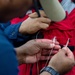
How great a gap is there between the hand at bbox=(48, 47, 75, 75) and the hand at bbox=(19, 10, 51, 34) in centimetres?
15

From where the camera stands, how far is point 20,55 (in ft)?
5.46

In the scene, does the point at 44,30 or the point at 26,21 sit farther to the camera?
the point at 26,21

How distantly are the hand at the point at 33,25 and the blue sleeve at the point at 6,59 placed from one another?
13.9 inches

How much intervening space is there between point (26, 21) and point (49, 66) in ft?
1.00

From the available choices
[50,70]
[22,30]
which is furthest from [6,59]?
[22,30]

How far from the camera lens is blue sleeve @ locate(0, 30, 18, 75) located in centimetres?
116

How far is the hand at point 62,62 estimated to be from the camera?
1.48 metres

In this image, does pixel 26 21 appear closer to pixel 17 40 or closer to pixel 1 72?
pixel 17 40

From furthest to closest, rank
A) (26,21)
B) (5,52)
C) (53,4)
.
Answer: (26,21) → (53,4) → (5,52)

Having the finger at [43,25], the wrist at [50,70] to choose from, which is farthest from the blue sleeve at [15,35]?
the wrist at [50,70]

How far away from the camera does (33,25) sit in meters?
1.56

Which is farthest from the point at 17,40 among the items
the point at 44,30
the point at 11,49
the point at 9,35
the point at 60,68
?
the point at 11,49

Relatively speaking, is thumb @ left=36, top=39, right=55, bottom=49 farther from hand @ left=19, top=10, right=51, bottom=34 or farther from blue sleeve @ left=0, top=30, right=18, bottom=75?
blue sleeve @ left=0, top=30, right=18, bottom=75

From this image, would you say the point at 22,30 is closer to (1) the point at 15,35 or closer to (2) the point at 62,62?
(1) the point at 15,35
